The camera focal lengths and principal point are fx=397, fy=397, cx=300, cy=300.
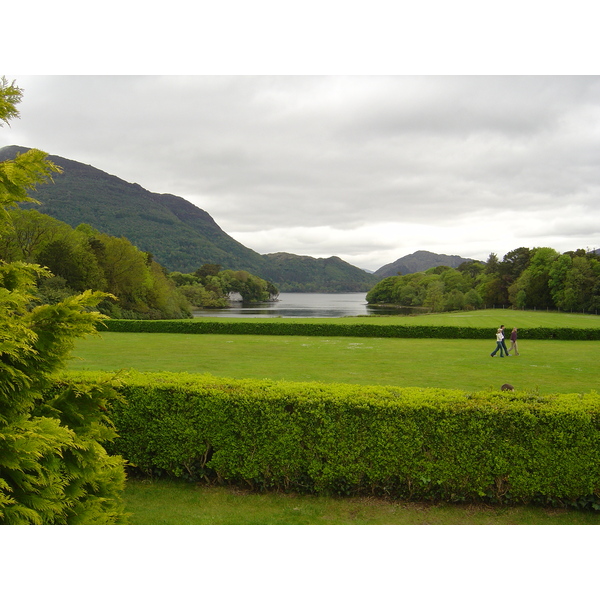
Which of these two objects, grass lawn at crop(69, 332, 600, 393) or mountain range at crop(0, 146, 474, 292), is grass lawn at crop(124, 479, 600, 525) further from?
mountain range at crop(0, 146, 474, 292)

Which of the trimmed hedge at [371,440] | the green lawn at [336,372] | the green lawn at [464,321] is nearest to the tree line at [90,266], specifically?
the green lawn at [336,372]

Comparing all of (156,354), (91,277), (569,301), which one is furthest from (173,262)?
(156,354)

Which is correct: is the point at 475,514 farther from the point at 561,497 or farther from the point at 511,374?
the point at 511,374

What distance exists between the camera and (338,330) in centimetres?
2967

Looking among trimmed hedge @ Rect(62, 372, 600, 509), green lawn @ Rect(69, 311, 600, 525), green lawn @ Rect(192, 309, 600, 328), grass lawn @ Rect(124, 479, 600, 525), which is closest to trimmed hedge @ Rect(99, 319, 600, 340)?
green lawn @ Rect(192, 309, 600, 328)

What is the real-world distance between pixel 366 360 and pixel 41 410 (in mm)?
15624

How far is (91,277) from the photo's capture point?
49094mm

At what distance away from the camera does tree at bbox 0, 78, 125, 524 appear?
334 centimetres

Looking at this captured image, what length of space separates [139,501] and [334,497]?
2.83 m

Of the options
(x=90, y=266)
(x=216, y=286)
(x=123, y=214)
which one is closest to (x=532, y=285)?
(x=90, y=266)

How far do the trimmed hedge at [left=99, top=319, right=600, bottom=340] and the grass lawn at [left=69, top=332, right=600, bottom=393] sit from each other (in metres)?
1.47

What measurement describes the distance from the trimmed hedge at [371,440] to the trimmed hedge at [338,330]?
23.2 m

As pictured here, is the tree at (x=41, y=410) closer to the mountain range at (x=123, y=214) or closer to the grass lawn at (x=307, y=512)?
the grass lawn at (x=307, y=512)

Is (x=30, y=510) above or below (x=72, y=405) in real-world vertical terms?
below
